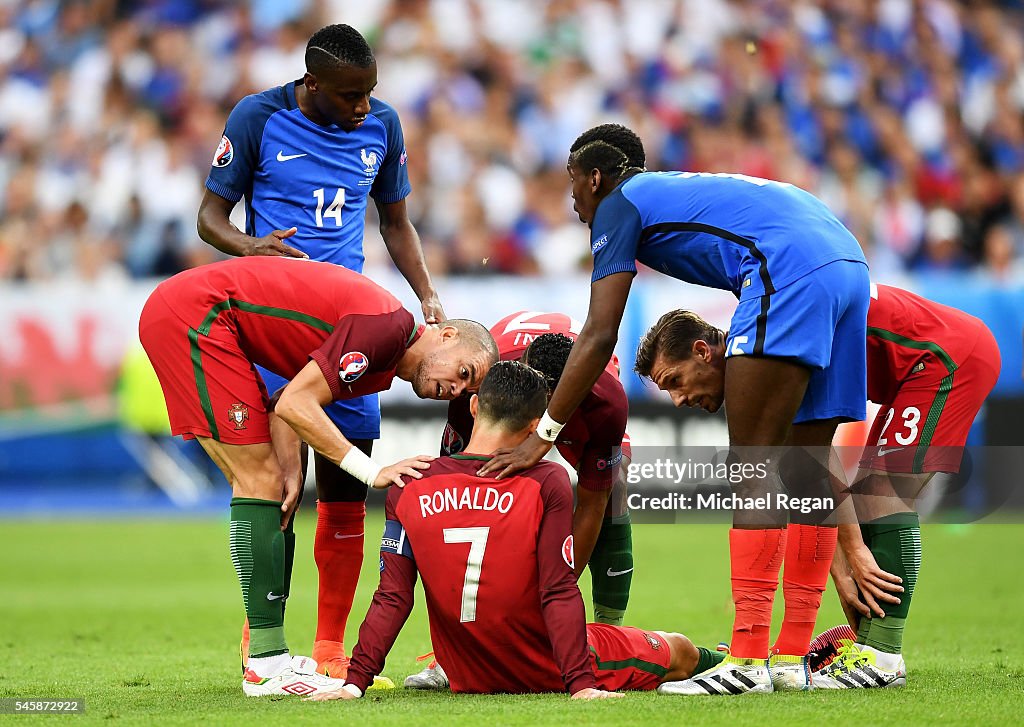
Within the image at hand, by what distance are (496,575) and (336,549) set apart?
1.54 metres

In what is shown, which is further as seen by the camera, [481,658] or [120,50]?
[120,50]

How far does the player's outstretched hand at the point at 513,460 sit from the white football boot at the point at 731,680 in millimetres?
1005

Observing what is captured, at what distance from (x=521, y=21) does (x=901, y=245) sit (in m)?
6.46

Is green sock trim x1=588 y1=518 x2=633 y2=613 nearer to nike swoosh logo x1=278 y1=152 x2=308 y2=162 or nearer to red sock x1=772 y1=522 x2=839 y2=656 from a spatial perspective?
red sock x1=772 y1=522 x2=839 y2=656

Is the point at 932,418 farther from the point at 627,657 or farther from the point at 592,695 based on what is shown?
the point at 592,695

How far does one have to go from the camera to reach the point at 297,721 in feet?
14.0

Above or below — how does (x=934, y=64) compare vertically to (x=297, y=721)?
above

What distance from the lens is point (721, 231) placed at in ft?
16.6

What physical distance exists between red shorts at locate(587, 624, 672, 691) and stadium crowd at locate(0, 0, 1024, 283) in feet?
36.2

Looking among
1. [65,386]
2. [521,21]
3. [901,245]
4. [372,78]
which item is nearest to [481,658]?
[372,78]

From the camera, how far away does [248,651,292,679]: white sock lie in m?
5.09

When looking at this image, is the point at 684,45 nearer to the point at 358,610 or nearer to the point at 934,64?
the point at 934,64

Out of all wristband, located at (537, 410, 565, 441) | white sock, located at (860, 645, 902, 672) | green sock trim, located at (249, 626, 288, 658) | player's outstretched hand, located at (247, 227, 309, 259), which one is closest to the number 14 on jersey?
player's outstretched hand, located at (247, 227, 309, 259)

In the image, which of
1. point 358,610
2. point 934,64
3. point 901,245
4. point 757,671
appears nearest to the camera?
point 757,671
